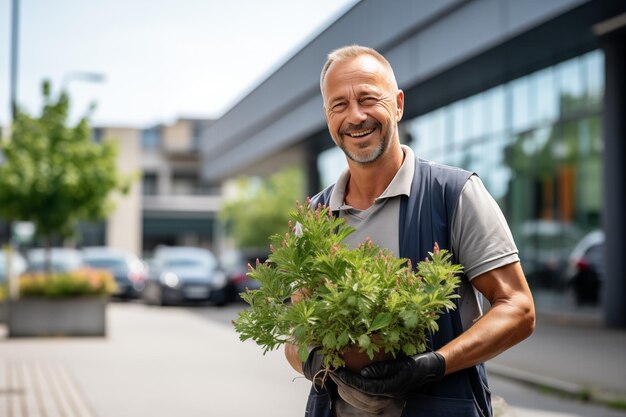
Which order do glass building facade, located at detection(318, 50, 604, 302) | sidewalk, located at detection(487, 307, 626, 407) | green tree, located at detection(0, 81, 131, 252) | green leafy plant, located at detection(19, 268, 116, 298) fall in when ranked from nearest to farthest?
sidewalk, located at detection(487, 307, 626, 407)
green leafy plant, located at detection(19, 268, 116, 298)
green tree, located at detection(0, 81, 131, 252)
glass building facade, located at detection(318, 50, 604, 302)

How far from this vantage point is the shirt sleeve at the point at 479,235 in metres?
2.28

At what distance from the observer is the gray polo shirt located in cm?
229

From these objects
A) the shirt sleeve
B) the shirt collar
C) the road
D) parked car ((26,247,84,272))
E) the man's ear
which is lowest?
the road

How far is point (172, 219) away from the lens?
69.1 meters

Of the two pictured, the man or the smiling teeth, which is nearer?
the man

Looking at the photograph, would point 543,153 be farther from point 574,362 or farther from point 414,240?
point 414,240

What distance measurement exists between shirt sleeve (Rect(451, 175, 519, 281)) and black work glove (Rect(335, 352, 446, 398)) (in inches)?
9.9

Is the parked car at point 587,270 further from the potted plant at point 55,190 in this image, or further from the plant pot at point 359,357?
the plant pot at point 359,357

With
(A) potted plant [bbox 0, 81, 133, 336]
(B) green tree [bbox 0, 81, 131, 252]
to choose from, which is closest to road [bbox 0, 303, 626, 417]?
(A) potted plant [bbox 0, 81, 133, 336]

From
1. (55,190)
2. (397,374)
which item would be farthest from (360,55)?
(55,190)

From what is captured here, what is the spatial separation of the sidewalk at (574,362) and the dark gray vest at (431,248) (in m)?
6.96

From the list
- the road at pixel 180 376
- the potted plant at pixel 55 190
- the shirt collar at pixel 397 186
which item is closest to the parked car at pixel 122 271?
the potted plant at pixel 55 190

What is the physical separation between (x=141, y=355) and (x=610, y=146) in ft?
28.7

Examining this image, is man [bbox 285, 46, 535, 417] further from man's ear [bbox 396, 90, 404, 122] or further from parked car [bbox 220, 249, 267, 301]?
parked car [bbox 220, 249, 267, 301]
